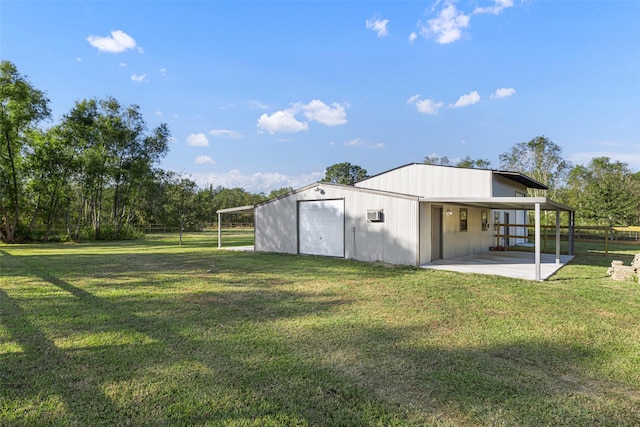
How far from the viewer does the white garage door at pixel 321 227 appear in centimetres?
1110

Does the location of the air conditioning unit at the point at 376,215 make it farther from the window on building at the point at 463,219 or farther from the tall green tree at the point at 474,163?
the tall green tree at the point at 474,163

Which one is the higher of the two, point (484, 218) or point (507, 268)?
point (484, 218)

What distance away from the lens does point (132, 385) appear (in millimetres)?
2645

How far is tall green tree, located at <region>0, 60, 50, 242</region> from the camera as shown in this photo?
1762 centimetres

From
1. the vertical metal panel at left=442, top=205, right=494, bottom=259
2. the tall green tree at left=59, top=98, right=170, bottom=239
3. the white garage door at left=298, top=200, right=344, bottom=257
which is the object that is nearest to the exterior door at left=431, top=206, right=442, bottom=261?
the vertical metal panel at left=442, top=205, right=494, bottom=259

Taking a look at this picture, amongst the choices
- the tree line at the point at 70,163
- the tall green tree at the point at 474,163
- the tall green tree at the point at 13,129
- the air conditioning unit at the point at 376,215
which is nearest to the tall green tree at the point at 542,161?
the tall green tree at the point at 474,163

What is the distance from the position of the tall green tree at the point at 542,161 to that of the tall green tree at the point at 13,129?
133 ft

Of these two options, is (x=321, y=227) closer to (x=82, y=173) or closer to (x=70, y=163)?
(x=70, y=163)

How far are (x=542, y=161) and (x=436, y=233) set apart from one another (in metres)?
32.5

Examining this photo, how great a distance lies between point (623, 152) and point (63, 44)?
152ft

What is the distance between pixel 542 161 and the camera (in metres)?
35.7

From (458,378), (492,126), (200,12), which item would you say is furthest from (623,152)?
(458,378)

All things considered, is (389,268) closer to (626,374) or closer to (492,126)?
(626,374)

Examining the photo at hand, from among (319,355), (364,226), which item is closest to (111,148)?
(364,226)
